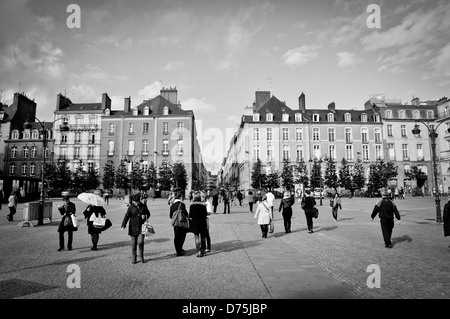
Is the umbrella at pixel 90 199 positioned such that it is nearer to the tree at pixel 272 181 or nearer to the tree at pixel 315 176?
the tree at pixel 272 181

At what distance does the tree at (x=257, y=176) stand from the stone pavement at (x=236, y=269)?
42.8 metres

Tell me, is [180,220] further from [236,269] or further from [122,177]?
[122,177]

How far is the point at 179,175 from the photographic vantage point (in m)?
52.8

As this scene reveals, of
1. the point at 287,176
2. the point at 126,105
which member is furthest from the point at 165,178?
the point at 287,176

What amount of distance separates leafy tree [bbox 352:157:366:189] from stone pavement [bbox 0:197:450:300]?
46377 mm

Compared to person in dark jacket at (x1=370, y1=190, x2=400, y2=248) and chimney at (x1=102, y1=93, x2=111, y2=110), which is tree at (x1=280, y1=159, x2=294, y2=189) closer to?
chimney at (x1=102, y1=93, x2=111, y2=110)

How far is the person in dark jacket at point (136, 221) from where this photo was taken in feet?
23.5

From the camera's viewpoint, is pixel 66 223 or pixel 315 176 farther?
pixel 315 176

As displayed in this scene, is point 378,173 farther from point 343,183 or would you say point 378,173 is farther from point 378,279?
Answer: point 378,279

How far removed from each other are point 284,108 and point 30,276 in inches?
2326

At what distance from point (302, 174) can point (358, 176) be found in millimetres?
9881

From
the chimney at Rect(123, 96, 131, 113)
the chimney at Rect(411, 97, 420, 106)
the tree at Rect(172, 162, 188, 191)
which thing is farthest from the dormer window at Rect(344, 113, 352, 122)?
the chimney at Rect(123, 96, 131, 113)

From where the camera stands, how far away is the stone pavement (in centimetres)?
A: 503

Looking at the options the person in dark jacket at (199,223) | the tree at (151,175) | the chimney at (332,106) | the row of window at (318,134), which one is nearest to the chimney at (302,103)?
the chimney at (332,106)
